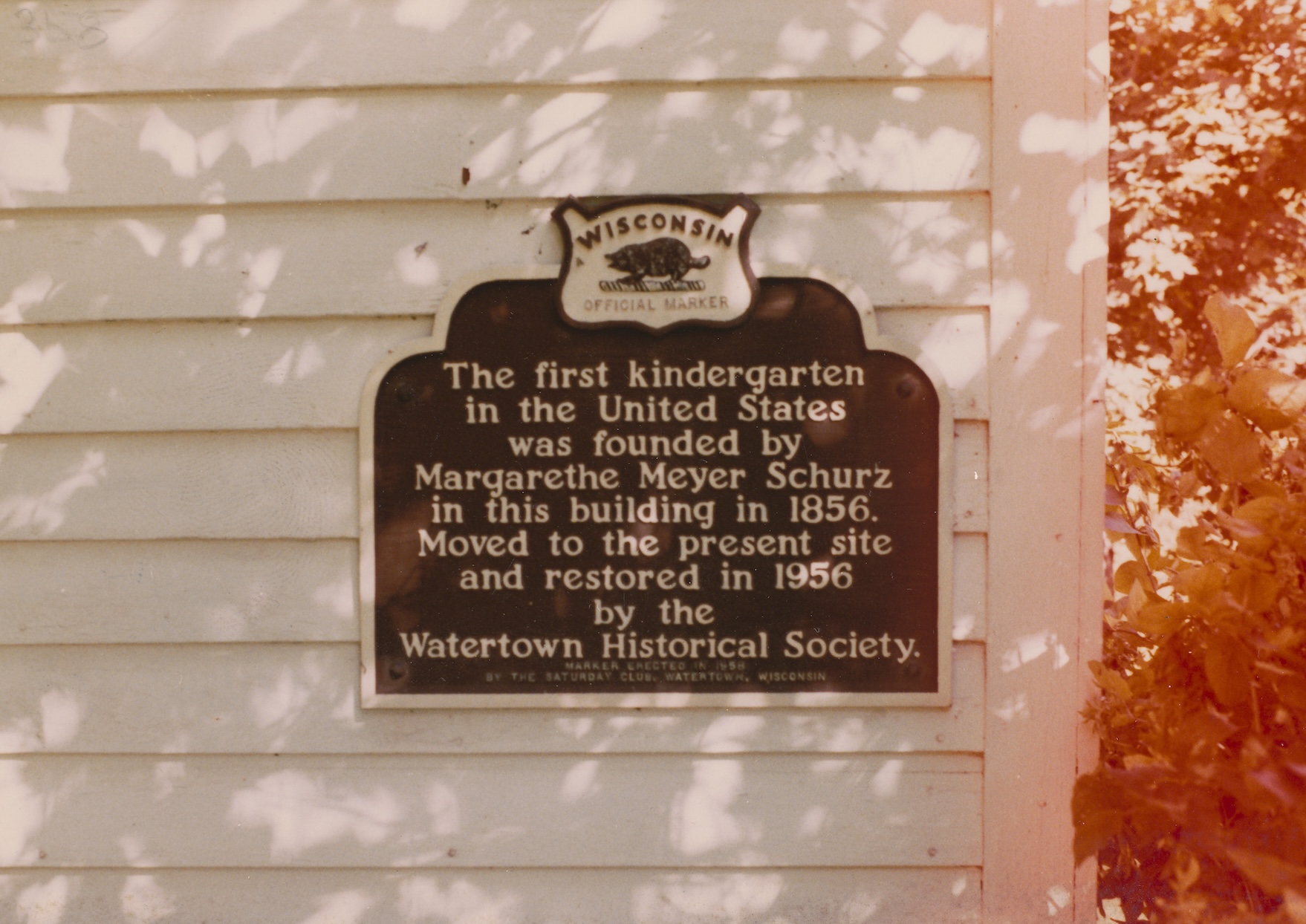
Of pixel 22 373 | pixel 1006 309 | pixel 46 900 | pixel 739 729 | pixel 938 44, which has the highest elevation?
pixel 938 44

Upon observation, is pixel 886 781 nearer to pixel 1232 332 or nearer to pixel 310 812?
pixel 1232 332

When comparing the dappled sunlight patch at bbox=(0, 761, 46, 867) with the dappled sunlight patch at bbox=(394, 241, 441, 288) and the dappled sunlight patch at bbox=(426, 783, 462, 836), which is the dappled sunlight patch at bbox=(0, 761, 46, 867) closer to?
the dappled sunlight patch at bbox=(426, 783, 462, 836)

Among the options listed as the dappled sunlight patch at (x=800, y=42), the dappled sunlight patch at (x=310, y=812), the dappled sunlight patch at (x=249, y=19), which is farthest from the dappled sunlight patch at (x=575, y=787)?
the dappled sunlight patch at (x=249, y=19)

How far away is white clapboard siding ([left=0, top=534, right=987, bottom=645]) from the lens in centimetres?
224

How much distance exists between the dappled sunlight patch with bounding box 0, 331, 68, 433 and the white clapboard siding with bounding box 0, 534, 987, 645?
0.97ft

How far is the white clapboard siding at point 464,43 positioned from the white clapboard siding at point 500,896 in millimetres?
1774

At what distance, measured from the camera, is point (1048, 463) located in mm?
2178

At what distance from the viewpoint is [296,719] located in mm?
2252

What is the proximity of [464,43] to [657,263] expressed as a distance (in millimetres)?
635

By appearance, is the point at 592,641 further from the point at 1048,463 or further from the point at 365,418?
the point at 1048,463

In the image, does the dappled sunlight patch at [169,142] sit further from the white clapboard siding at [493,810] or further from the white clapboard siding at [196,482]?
the white clapboard siding at [493,810]

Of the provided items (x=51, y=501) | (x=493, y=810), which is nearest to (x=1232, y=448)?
(x=493, y=810)

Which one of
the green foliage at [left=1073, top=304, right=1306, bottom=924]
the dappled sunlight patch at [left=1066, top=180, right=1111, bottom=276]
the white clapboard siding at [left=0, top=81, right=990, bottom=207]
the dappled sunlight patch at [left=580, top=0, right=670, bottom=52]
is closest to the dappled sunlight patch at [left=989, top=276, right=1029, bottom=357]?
the dappled sunlight patch at [left=1066, top=180, right=1111, bottom=276]

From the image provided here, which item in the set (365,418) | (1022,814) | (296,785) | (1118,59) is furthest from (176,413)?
(1118,59)
